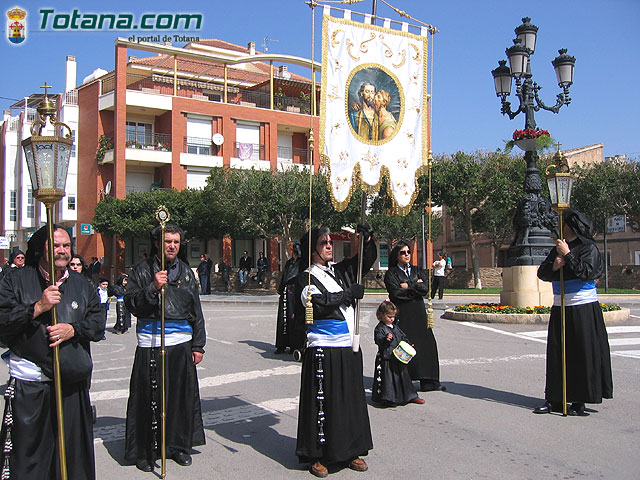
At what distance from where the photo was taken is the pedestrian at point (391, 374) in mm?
7473

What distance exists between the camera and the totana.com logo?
25.9 meters

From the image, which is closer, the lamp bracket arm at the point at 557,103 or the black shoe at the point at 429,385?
the black shoe at the point at 429,385

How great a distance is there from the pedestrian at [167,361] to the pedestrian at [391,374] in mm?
2498

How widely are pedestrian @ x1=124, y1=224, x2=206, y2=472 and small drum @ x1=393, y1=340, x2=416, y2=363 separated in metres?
2.67

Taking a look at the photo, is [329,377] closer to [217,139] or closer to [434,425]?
[434,425]

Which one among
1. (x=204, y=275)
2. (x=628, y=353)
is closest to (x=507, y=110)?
(x=628, y=353)

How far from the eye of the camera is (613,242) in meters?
48.3

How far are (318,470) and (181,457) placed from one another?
1185 millimetres

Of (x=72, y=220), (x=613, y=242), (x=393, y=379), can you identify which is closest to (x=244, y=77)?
(x=72, y=220)

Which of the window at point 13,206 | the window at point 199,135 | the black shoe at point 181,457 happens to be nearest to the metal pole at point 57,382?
the black shoe at point 181,457

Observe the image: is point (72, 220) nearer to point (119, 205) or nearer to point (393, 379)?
point (119, 205)

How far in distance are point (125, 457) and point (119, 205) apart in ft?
113

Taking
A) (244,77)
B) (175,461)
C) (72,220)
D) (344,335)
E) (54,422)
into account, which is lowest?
(175,461)

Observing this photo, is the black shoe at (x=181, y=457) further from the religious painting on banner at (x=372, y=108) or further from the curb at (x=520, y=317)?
the curb at (x=520, y=317)
